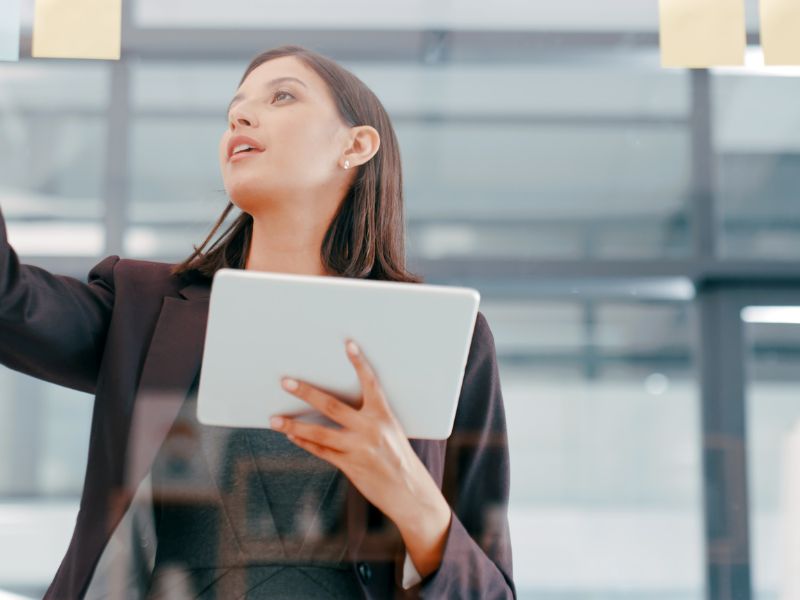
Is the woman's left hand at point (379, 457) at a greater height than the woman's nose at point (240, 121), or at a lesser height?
lesser

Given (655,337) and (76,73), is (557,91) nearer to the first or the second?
(655,337)

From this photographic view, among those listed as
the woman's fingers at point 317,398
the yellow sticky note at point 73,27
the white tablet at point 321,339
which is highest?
the yellow sticky note at point 73,27

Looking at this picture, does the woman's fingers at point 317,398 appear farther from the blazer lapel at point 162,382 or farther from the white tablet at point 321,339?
the blazer lapel at point 162,382

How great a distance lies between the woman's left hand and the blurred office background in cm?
22

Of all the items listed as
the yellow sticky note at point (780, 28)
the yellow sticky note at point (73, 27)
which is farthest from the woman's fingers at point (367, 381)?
the yellow sticky note at point (780, 28)

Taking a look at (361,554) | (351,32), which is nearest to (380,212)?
(351,32)

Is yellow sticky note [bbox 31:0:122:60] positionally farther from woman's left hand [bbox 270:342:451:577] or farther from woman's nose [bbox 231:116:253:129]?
woman's left hand [bbox 270:342:451:577]

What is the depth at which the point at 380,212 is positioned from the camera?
2.46 feet

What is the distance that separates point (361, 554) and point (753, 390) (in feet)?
1.43

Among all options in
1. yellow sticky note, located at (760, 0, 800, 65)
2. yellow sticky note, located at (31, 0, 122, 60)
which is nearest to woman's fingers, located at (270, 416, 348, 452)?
yellow sticky note, located at (31, 0, 122, 60)

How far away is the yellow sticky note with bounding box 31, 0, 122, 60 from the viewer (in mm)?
739

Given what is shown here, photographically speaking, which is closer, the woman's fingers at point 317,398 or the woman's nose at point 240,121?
the woman's fingers at point 317,398

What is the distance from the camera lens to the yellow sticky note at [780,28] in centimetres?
79

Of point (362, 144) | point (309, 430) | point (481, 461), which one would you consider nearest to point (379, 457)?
point (309, 430)
